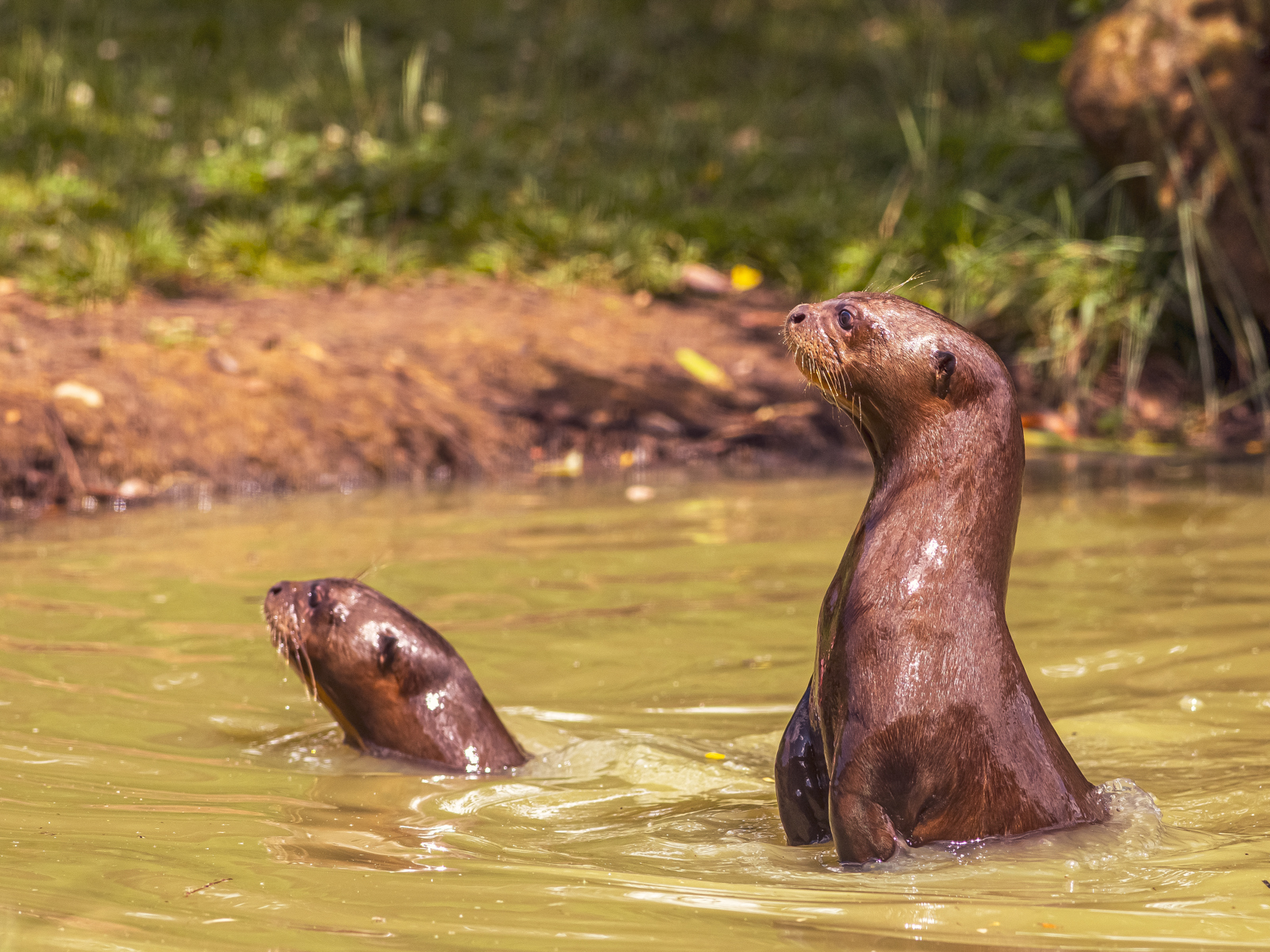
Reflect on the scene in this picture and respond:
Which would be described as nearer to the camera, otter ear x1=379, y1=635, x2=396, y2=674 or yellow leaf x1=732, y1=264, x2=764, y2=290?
otter ear x1=379, y1=635, x2=396, y2=674

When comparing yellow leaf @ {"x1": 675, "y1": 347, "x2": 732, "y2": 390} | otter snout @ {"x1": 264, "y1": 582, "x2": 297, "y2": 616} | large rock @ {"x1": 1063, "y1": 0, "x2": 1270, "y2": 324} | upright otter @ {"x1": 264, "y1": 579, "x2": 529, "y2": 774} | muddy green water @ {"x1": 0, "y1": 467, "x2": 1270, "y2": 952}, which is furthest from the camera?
yellow leaf @ {"x1": 675, "y1": 347, "x2": 732, "y2": 390}

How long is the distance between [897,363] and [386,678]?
175 centimetres

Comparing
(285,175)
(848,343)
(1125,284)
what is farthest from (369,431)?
(848,343)

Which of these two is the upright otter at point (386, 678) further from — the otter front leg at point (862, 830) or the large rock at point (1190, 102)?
the large rock at point (1190, 102)

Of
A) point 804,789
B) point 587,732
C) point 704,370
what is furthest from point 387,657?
point 704,370

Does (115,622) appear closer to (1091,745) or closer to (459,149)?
(1091,745)

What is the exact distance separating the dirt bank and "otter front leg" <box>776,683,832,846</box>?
15.7ft

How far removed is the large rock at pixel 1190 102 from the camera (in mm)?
7922

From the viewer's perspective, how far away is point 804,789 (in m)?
2.80

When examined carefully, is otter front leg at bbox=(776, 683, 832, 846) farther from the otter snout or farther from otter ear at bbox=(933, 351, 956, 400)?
the otter snout

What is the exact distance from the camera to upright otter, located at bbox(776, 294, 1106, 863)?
8.46 feet

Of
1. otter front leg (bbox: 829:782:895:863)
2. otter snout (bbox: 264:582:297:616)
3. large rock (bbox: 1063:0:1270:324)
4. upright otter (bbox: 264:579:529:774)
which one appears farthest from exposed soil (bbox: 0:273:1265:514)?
otter front leg (bbox: 829:782:895:863)

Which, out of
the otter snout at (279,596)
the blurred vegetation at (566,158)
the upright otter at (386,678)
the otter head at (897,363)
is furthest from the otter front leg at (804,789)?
the blurred vegetation at (566,158)

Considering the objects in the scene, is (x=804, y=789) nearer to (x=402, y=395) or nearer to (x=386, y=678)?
(x=386, y=678)
